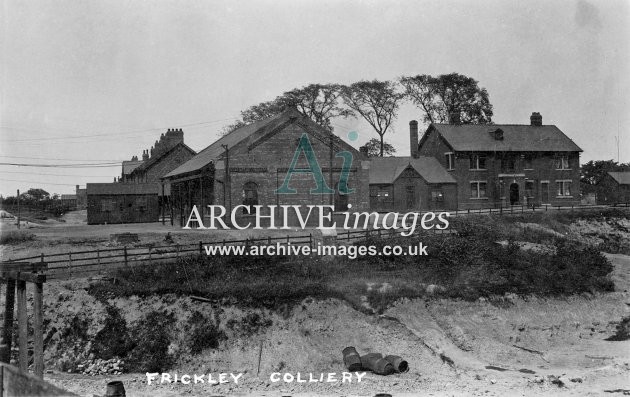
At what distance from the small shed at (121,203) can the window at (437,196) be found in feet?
77.9

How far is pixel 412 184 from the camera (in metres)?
47.2

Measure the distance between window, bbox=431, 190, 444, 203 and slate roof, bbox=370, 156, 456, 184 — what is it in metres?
0.98

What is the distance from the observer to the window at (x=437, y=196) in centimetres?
4775

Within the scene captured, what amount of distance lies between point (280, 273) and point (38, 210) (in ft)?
134

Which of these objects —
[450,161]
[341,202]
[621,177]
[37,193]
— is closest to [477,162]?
[450,161]

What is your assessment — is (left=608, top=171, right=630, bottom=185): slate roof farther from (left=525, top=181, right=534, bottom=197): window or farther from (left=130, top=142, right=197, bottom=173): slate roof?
(left=130, top=142, right=197, bottom=173): slate roof

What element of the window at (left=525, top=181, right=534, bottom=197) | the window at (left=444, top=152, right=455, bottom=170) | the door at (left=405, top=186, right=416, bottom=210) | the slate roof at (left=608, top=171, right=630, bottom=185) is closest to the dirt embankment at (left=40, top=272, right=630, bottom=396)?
the door at (left=405, top=186, right=416, bottom=210)

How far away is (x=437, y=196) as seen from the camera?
47.9 m

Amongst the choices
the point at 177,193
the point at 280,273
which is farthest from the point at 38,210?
the point at 280,273

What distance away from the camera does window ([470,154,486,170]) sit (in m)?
49.5

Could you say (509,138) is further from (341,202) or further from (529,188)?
(341,202)

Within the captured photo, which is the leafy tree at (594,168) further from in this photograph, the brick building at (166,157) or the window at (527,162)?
the brick building at (166,157)

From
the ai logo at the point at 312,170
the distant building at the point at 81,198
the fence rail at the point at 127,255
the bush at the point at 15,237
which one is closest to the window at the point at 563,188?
the fence rail at the point at 127,255

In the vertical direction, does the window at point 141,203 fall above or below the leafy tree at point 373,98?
below
